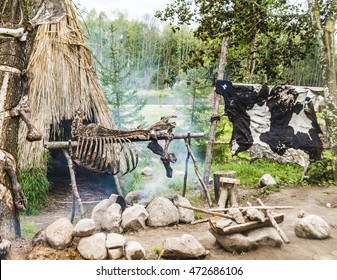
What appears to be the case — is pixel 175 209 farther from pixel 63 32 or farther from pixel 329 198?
pixel 63 32

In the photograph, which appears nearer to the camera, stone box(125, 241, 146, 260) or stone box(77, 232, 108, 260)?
stone box(125, 241, 146, 260)

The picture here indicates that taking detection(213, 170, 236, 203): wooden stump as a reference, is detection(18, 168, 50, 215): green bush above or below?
below

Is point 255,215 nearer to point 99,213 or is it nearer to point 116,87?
point 99,213

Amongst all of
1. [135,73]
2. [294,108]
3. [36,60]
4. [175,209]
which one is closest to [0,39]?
[36,60]

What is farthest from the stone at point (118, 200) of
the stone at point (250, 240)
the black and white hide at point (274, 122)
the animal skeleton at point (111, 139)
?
the black and white hide at point (274, 122)

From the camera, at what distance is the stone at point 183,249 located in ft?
11.8

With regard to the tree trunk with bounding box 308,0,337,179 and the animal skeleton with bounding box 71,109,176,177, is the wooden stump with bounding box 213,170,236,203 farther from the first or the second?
the tree trunk with bounding box 308,0,337,179

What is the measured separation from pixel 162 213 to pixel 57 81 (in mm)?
3093

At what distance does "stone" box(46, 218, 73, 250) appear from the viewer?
12.3 ft

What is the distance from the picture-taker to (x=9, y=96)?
3996 mm

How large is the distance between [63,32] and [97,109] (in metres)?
1.54

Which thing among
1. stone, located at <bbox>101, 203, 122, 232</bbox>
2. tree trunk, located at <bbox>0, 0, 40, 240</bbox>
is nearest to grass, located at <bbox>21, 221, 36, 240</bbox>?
tree trunk, located at <bbox>0, 0, 40, 240</bbox>

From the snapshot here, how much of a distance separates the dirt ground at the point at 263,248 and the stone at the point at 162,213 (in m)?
0.10

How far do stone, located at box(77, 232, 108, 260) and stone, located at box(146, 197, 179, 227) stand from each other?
3.98ft
